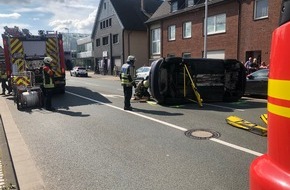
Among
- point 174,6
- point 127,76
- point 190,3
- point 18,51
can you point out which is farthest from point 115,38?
point 127,76

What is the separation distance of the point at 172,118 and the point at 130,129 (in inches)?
68.8

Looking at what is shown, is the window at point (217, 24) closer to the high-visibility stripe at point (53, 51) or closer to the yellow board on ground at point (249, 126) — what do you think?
the high-visibility stripe at point (53, 51)

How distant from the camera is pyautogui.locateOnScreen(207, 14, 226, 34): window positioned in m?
25.0

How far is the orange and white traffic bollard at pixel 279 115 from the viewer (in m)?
1.83

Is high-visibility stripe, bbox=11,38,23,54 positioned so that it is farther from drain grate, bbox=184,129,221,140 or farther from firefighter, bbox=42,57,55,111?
drain grate, bbox=184,129,221,140

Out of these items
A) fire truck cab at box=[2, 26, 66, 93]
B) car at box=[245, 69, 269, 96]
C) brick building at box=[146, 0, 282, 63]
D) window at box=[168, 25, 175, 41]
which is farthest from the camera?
window at box=[168, 25, 175, 41]

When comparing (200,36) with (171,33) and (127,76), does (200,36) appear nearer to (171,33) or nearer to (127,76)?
(171,33)

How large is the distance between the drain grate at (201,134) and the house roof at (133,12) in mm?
35164

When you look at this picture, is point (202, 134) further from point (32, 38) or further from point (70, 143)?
point (32, 38)

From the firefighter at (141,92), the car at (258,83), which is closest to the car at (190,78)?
the firefighter at (141,92)

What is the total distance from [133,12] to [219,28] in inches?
839

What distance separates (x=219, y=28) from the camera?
83.4 ft

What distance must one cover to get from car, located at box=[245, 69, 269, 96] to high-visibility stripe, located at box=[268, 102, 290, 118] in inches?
488

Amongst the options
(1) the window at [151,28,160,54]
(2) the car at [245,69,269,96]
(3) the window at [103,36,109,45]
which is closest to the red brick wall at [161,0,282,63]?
(1) the window at [151,28,160,54]
